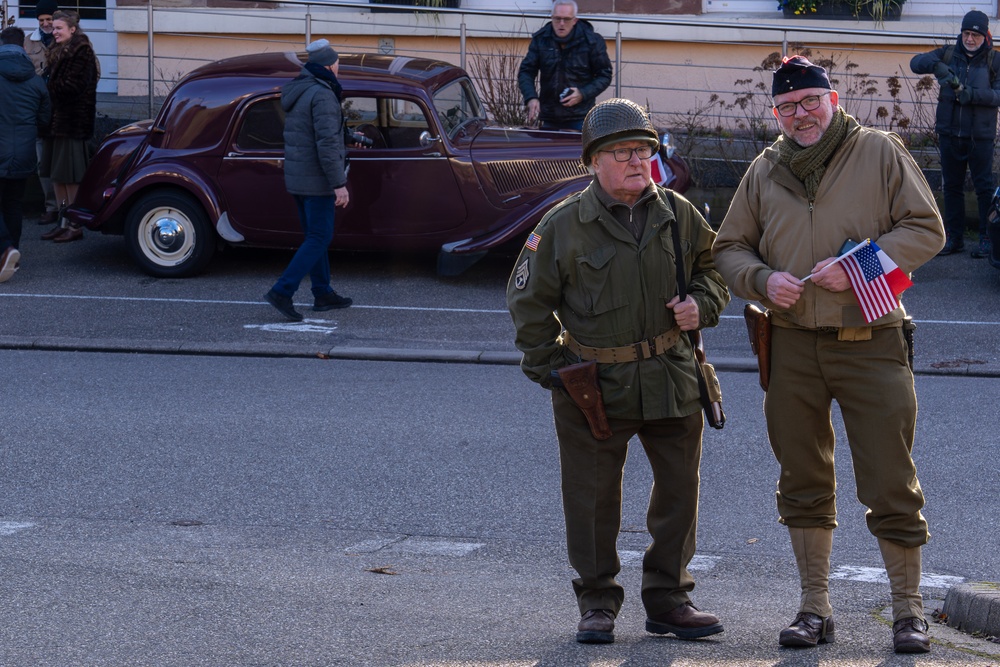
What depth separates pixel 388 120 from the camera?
Answer: 1141 centimetres

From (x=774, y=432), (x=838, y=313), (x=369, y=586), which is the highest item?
(x=838, y=313)

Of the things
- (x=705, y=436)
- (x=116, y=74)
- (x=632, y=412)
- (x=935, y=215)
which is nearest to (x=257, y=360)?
(x=705, y=436)

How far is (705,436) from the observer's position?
24.1ft

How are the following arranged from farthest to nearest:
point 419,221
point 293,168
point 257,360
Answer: point 419,221, point 293,168, point 257,360

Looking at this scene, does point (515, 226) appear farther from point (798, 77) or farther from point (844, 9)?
point (844, 9)

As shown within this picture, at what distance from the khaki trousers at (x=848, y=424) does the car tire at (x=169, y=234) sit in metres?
7.93

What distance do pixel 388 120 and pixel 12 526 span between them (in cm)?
620

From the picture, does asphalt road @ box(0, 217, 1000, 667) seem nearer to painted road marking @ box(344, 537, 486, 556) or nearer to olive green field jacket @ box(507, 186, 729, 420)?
painted road marking @ box(344, 537, 486, 556)

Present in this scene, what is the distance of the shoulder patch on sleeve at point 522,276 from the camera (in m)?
4.60

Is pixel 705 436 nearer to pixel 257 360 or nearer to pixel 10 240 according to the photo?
pixel 257 360

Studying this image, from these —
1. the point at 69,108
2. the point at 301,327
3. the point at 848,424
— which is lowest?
the point at 301,327

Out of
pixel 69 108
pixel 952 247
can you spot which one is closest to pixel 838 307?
pixel 952 247

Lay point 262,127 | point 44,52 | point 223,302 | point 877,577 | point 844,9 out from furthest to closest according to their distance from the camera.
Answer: point 844,9 < point 44,52 < point 262,127 < point 223,302 < point 877,577

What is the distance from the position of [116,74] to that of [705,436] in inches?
486
